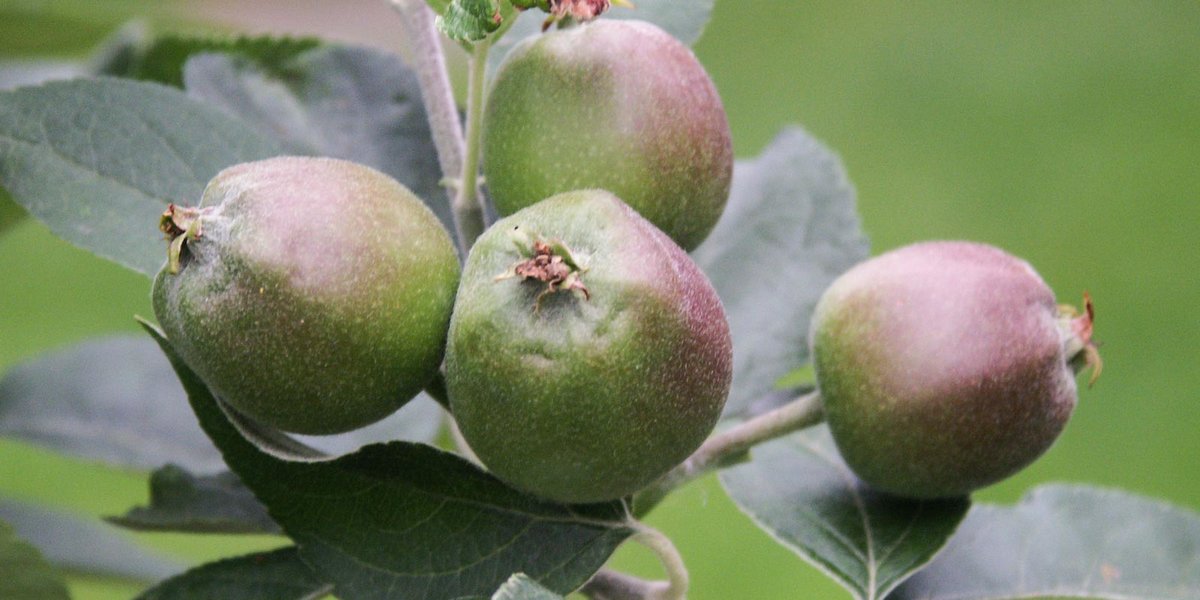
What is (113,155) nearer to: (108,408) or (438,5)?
(438,5)

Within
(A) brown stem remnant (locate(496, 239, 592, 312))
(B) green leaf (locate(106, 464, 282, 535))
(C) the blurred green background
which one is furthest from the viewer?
(C) the blurred green background

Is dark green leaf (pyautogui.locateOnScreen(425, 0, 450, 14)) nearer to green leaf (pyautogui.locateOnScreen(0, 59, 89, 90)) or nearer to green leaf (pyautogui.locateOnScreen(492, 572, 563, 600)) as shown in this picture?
green leaf (pyautogui.locateOnScreen(492, 572, 563, 600))

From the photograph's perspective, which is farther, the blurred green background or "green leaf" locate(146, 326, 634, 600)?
the blurred green background

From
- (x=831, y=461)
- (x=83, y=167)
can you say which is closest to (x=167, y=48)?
(x=83, y=167)

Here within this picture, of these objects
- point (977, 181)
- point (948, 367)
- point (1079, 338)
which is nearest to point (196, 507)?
point (948, 367)

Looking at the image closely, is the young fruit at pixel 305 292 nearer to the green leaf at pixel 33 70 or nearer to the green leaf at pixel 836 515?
the green leaf at pixel 836 515

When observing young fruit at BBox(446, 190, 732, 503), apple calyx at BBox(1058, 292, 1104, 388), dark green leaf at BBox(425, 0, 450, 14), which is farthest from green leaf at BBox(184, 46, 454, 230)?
apple calyx at BBox(1058, 292, 1104, 388)

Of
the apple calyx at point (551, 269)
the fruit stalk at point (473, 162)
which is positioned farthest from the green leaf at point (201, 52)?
the apple calyx at point (551, 269)
